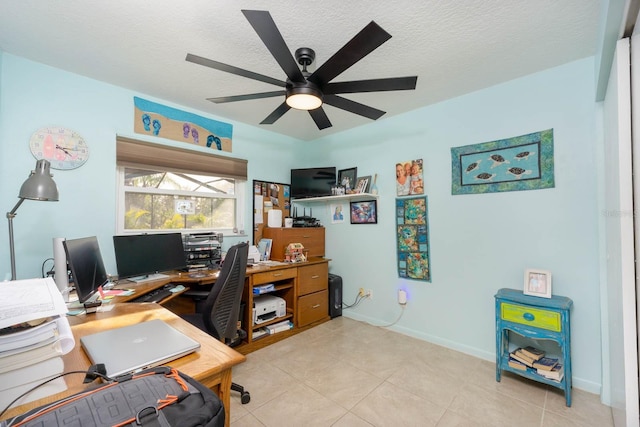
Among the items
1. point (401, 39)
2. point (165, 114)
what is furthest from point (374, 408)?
point (165, 114)

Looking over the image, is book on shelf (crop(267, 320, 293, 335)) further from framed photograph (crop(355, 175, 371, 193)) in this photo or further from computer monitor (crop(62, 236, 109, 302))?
framed photograph (crop(355, 175, 371, 193))

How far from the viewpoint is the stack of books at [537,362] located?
1.94 m

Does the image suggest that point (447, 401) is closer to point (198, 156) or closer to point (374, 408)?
point (374, 408)

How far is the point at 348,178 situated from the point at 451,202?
132 cm

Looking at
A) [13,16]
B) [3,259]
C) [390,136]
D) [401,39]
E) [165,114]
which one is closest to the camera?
[13,16]

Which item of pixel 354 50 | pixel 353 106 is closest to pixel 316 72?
pixel 354 50

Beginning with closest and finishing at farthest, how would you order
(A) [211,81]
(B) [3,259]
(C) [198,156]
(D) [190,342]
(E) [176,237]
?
(D) [190,342]
(B) [3,259]
(A) [211,81]
(E) [176,237]
(C) [198,156]

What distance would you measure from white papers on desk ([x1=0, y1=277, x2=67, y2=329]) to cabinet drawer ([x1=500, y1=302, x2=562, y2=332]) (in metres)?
2.62

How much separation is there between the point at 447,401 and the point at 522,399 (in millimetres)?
539

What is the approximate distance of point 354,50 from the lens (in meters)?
1.36

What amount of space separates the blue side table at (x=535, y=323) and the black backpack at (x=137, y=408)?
229 cm

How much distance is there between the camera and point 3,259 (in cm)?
200

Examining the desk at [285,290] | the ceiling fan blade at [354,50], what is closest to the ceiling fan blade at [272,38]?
the ceiling fan blade at [354,50]

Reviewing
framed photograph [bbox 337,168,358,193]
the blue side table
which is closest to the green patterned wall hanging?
framed photograph [bbox 337,168,358,193]
